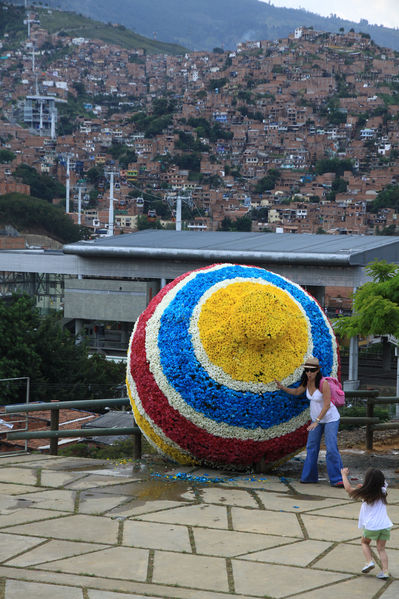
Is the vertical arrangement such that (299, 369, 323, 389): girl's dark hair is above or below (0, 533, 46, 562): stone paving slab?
above

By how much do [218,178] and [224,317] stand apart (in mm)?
169872

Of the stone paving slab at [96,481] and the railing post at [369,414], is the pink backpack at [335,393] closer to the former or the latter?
the railing post at [369,414]

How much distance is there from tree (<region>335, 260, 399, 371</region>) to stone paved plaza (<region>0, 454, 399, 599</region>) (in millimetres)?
4647

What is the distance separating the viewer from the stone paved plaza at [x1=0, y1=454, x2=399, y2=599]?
17.4 feet

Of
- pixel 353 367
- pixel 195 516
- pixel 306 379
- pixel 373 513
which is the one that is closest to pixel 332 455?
pixel 306 379

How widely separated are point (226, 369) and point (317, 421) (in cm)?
87

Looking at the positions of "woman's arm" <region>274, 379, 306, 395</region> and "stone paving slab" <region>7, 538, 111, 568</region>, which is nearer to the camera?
"stone paving slab" <region>7, 538, 111, 568</region>

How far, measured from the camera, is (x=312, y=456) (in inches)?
311

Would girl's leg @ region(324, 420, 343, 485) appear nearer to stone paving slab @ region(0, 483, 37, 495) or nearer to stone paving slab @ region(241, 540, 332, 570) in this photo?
stone paving slab @ region(241, 540, 332, 570)

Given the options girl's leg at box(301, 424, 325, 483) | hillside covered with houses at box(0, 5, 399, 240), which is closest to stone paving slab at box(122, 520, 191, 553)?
girl's leg at box(301, 424, 325, 483)

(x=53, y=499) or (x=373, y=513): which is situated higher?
(x=373, y=513)

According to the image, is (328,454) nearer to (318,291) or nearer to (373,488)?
(373,488)

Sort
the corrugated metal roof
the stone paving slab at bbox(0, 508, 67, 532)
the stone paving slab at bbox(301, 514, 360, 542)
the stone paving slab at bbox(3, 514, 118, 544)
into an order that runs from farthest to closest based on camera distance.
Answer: the corrugated metal roof
the stone paving slab at bbox(0, 508, 67, 532)
the stone paving slab at bbox(301, 514, 360, 542)
the stone paving slab at bbox(3, 514, 118, 544)

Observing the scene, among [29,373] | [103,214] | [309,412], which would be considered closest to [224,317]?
[309,412]
